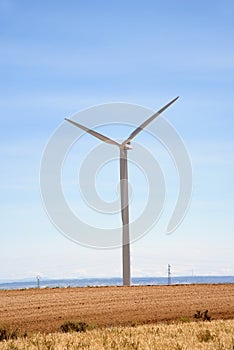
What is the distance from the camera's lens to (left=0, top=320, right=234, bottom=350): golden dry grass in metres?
22.6

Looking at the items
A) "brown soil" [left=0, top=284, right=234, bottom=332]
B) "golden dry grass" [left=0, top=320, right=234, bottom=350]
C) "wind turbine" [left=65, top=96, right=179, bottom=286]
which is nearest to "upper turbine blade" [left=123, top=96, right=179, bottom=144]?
"wind turbine" [left=65, top=96, right=179, bottom=286]

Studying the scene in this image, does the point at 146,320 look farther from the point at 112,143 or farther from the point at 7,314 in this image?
the point at 112,143

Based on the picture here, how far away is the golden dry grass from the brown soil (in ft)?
19.0

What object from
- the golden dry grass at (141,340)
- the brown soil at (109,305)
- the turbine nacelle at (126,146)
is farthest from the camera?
the turbine nacelle at (126,146)

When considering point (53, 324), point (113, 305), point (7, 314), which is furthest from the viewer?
point (113, 305)

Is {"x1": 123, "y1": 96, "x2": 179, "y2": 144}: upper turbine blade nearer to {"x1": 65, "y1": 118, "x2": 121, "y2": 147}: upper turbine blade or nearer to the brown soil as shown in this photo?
{"x1": 65, "y1": 118, "x2": 121, "y2": 147}: upper turbine blade

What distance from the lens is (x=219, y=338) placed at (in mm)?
24391

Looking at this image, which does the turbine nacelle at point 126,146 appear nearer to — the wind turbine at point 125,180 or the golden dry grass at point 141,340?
the wind turbine at point 125,180

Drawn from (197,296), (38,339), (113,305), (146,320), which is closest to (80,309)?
(113,305)

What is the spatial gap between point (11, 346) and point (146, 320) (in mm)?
12566

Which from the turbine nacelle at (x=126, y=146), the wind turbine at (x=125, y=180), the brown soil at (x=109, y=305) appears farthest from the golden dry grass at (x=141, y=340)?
the turbine nacelle at (x=126, y=146)

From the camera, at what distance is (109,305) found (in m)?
41.3

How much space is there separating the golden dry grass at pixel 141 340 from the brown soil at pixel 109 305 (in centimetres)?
579

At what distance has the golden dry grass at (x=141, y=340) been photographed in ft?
74.3
